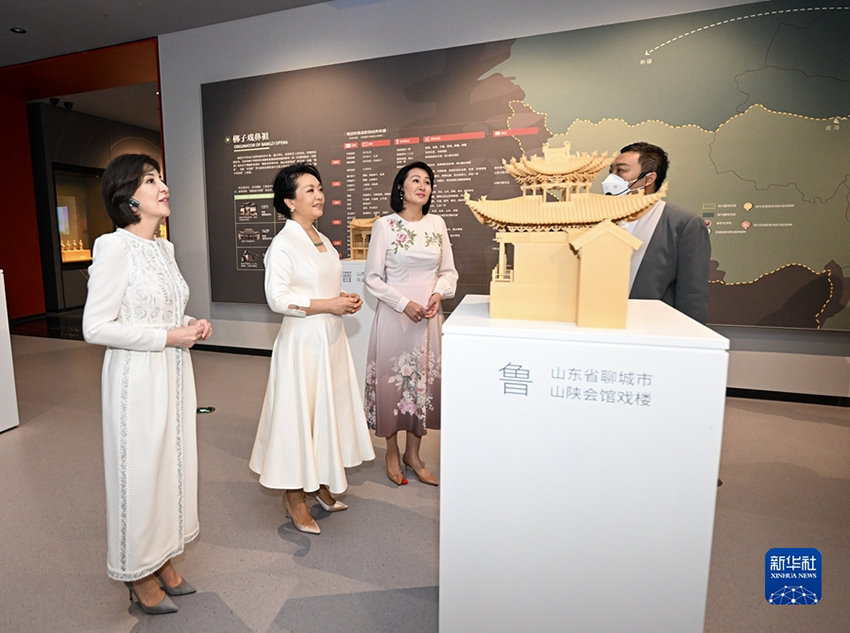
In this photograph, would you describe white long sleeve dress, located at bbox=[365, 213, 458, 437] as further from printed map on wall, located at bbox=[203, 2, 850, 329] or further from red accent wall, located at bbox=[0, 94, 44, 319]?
red accent wall, located at bbox=[0, 94, 44, 319]

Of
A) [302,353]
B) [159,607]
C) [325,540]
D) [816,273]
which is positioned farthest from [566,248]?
[816,273]

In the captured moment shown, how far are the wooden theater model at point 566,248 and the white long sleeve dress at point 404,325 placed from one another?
1157mm

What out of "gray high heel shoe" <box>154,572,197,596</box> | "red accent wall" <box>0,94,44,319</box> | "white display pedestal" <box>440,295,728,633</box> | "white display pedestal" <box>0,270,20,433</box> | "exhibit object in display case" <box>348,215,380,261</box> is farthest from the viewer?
"red accent wall" <box>0,94,44,319</box>

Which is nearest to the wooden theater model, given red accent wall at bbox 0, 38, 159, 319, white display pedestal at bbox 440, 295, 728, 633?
white display pedestal at bbox 440, 295, 728, 633

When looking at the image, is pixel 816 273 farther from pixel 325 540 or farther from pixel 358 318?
pixel 325 540

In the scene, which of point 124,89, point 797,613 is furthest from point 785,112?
point 124,89

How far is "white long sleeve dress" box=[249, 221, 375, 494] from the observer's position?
6.77 feet

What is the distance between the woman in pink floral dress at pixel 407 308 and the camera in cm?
252

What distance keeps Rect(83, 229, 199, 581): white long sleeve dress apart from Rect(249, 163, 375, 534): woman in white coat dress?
43 centimetres

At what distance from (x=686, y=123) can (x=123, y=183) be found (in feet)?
12.4

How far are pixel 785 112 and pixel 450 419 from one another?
149 inches

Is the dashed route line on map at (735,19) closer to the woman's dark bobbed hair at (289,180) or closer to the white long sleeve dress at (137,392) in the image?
the woman's dark bobbed hair at (289,180)

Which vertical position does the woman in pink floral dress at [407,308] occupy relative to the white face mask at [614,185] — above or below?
below

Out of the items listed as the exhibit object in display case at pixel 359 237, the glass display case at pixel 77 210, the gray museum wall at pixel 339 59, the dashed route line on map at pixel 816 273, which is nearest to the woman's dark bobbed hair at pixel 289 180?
the exhibit object in display case at pixel 359 237
